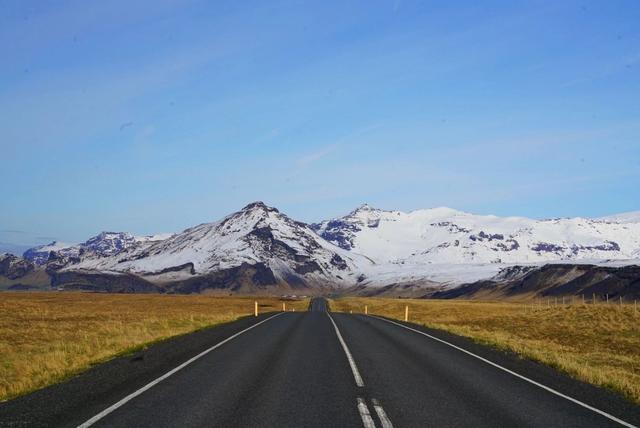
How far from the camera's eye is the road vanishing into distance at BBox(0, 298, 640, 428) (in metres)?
9.75

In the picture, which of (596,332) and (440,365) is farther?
(596,332)

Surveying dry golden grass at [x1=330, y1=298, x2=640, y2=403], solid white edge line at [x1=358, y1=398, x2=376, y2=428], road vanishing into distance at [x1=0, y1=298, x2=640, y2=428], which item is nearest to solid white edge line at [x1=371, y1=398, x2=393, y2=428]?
road vanishing into distance at [x1=0, y1=298, x2=640, y2=428]

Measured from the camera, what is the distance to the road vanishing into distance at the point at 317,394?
9.75 meters

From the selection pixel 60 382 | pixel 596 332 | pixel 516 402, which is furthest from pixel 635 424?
pixel 596 332

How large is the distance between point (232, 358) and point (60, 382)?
496 centimetres

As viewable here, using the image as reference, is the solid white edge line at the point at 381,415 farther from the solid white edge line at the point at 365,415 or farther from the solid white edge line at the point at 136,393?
the solid white edge line at the point at 136,393

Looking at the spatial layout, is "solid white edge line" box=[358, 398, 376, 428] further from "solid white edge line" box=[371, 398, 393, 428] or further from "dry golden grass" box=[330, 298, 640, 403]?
"dry golden grass" box=[330, 298, 640, 403]

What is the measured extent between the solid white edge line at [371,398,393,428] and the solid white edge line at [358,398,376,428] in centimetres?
16

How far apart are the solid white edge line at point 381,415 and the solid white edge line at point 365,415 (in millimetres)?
160

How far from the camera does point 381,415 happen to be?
1005 cm

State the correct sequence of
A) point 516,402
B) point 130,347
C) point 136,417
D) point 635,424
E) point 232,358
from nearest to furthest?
point 136,417 → point 635,424 → point 516,402 → point 232,358 → point 130,347

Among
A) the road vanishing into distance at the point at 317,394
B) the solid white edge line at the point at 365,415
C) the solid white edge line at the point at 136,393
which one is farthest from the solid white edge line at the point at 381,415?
the solid white edge line at the point at 136,393

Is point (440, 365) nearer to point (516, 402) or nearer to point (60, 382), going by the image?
point (516, 402)

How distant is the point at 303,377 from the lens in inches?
546
